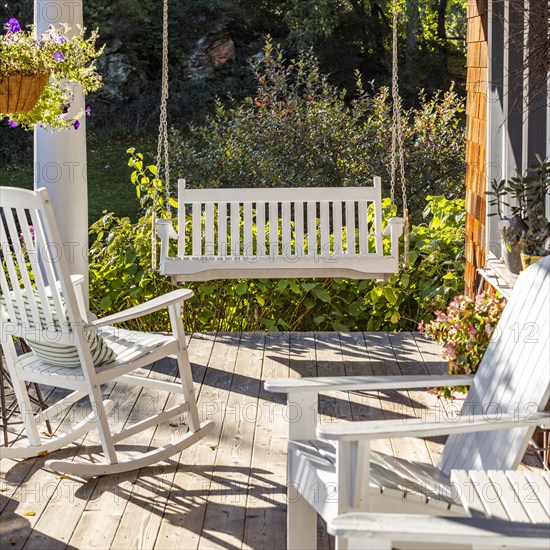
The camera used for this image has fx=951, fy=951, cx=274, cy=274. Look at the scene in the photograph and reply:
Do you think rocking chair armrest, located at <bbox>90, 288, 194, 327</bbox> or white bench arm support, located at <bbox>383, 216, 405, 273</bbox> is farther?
white bench arm support, located at <bbox>383, 216, 405, 273</bbox>

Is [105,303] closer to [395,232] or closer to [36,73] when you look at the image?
[395,232]

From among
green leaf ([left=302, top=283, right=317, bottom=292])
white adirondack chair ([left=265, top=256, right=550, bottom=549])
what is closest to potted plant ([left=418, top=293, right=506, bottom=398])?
white adirondack chair ([left=265, top=256, right=550, bottom=549])

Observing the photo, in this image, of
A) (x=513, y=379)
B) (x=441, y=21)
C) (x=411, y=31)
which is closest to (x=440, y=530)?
(x=513, y=379)

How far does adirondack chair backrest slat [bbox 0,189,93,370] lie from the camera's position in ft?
9.79

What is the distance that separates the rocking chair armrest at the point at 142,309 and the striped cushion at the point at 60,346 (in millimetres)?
51

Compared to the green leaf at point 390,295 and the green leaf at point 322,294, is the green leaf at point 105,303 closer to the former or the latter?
the green leaf at point 322,294

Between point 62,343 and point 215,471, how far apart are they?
2.29 feet

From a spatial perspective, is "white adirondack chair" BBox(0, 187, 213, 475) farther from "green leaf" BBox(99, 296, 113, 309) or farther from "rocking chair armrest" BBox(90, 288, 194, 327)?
"green leaf" BBox(99, 296, 113, 309)

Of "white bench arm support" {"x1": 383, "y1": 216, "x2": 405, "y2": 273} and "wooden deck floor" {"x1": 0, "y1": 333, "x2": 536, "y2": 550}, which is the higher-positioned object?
"white bench arm support" {"x1": 383, "y1": 216, "x2": 405, "y2": 273}

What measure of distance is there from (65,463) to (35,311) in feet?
1.69

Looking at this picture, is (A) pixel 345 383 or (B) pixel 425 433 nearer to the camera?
(B) pixel 425 433

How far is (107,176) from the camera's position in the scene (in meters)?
13.2

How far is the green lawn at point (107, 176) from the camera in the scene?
12.7 metres

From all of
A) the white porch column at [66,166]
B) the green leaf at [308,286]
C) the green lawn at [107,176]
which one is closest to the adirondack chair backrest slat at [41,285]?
the white porch column at [66,166]
